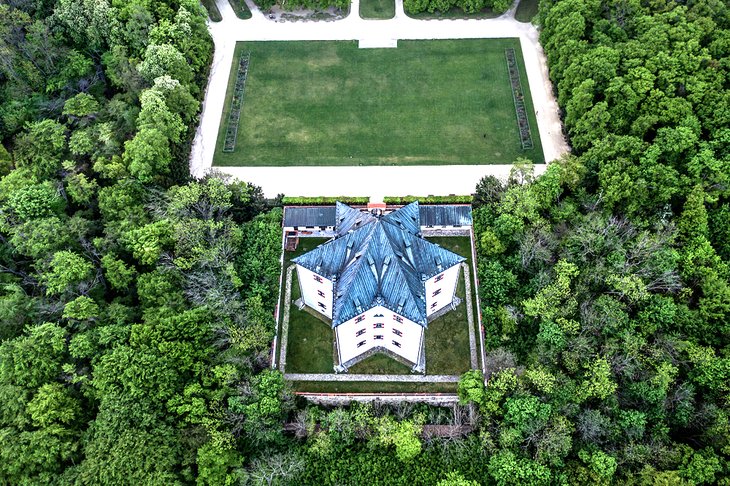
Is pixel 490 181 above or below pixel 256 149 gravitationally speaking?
below

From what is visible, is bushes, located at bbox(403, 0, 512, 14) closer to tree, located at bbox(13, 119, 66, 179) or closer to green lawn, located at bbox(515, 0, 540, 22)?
green lawn, located at bbox(515, 0, 540, 22)

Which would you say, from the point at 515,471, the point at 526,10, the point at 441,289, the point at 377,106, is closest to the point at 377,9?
the point at 377,106

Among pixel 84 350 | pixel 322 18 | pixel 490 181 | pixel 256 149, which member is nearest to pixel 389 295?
pixel 490 181

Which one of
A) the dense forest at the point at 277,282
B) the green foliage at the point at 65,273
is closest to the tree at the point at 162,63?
the dense forest at the point at 277,282

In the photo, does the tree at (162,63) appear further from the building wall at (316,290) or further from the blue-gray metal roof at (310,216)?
the building wall at (316,290)

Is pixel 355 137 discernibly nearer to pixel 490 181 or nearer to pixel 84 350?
pixel 490 181

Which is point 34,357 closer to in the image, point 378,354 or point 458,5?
point 378,354

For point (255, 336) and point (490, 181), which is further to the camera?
point (490, 181)
